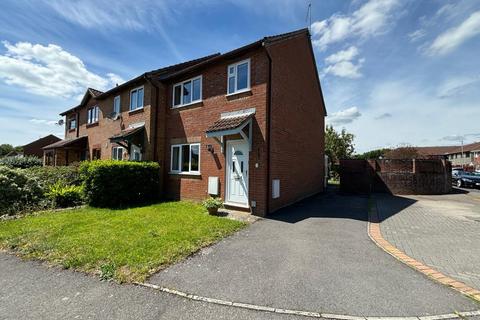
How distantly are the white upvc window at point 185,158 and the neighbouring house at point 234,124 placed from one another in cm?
5

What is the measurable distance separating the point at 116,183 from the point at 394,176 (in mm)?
17756

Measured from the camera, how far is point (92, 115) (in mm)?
20828

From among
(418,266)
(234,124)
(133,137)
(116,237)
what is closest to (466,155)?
(234,124)

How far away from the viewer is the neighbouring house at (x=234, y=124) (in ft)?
32.4

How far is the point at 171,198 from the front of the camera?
1320cm

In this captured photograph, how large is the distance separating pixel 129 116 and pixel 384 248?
579 inches

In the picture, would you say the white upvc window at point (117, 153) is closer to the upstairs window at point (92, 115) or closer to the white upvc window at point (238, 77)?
the upstairs window at point (92, 115)

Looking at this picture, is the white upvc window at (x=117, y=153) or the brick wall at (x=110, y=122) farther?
the white upvc window at (x=117, y=153)

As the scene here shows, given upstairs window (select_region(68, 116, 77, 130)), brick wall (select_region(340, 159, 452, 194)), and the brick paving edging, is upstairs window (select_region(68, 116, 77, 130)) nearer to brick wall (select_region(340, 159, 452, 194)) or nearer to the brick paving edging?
brick wall (select_region(340, 159, 452, 194))

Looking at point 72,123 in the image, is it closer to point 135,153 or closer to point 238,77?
point 135,153

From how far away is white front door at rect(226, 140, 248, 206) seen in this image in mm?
10133

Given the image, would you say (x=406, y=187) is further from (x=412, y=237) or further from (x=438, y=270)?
(x=438, y=270)

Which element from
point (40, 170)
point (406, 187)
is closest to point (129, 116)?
point (40, 170)

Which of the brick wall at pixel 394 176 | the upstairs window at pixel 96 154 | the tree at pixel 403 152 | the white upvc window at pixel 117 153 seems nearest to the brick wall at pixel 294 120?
the brick wall at pixel 394 176
